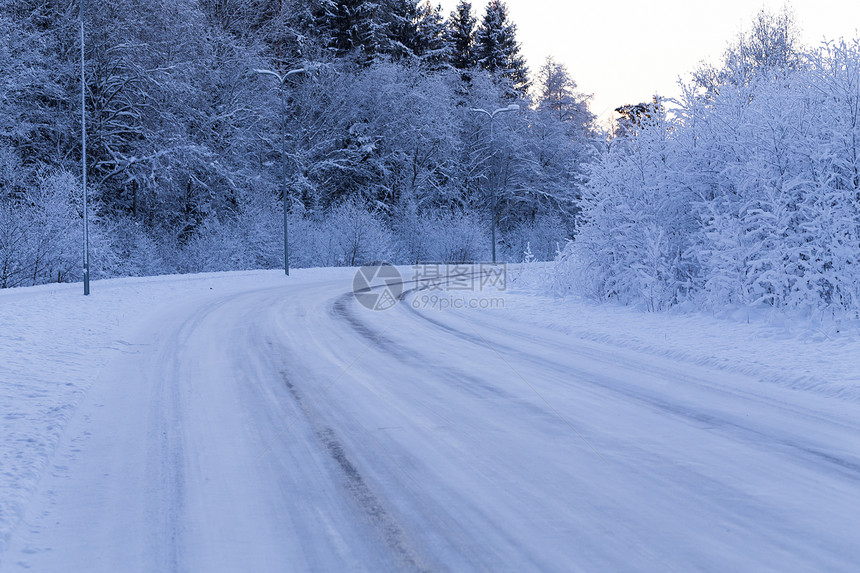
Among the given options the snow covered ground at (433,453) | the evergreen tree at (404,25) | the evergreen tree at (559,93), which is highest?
the evergreen tree at (404,25)

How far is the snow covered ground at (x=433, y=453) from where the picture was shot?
375 cm

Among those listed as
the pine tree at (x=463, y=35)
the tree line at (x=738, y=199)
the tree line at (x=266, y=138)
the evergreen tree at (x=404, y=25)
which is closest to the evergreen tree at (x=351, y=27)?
the tree line at (x=266, y=138)

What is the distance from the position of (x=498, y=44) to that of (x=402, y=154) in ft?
70.2

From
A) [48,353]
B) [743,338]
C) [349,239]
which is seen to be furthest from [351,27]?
[743,338]

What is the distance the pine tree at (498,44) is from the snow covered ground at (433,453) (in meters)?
56.9

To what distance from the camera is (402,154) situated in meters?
49.8

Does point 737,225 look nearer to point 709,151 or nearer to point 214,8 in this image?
point 709,151

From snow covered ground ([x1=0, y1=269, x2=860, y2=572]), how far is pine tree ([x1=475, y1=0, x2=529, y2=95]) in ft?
187

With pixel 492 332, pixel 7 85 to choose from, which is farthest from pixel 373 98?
pixel 492 332

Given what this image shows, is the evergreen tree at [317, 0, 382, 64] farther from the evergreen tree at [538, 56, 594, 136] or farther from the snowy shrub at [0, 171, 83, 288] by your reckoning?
the snowy shrub at [0, 171, 83, 288]

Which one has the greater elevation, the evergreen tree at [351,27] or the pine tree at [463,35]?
the pine tree at [463,35]

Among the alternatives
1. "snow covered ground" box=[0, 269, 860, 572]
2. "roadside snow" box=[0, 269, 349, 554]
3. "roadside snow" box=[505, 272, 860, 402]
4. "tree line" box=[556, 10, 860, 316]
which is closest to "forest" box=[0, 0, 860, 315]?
"tree line" box=[556, 10, 860, 316]

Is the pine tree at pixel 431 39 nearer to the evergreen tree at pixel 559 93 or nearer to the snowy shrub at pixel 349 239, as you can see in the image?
the evergreen tree at pixel 559 93

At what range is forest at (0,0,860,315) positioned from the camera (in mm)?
12484
